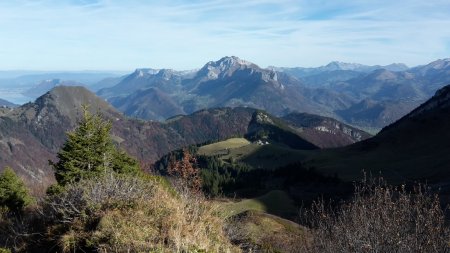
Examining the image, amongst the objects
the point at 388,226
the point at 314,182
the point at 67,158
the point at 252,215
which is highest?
the point at 388,226

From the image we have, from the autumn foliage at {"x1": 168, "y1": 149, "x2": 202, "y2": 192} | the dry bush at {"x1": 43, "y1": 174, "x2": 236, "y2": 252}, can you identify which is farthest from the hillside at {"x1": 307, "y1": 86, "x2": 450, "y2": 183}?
the dry bush at {"x1": 43, "y1": 174, "x2": 236, "y2": 252}

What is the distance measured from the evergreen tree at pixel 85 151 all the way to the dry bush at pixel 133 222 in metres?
18.6

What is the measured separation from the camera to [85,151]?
106 ft

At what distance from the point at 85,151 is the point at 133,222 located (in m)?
23.1

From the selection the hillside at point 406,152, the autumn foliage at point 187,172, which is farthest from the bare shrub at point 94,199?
the hillside at point 406,152

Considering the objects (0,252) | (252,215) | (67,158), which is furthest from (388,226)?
(252,215)

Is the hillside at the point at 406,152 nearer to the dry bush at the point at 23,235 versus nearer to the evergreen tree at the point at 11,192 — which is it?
the evergreen tree at the point at 11,192

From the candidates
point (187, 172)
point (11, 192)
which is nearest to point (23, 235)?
point (187, 172)

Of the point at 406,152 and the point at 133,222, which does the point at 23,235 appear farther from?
the point at 406,152

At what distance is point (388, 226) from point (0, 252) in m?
9.13

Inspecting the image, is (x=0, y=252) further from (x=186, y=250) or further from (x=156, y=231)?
(x=186, y=250)

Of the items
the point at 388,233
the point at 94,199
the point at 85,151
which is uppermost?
the point at 94,199

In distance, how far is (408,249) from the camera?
10336mm

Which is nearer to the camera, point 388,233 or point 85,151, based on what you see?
point 388,233
